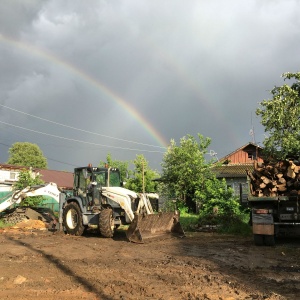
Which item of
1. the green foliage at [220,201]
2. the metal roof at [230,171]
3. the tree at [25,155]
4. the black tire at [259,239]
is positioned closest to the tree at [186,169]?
the metal roof at [230,171]

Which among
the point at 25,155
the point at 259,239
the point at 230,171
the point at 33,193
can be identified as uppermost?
the point at 25,155

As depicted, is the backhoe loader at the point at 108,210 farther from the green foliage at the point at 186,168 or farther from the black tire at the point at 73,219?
the green foliage at the point at 186,168

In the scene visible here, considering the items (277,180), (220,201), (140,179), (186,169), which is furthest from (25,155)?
(277,180)

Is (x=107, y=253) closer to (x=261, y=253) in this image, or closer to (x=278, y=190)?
(x=261, y=253)

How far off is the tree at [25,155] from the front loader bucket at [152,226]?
65594 millimetres

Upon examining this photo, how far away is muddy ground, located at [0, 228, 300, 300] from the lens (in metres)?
5.84

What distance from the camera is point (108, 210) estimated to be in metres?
13.2

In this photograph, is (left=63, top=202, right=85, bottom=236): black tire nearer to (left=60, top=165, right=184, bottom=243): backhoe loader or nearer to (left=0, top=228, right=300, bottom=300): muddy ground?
(left=60, top=165, right=184, bottom=243): backhoe loader

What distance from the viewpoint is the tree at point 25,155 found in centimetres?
7500

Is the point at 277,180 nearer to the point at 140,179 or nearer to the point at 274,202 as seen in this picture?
the point at 274,202

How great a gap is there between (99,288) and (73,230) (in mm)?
9067

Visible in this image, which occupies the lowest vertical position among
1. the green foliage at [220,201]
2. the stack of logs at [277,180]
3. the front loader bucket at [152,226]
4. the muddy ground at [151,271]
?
the muddy ground at [151,271]

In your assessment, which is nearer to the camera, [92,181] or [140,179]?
[92,181]

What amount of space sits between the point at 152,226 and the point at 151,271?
536cm
